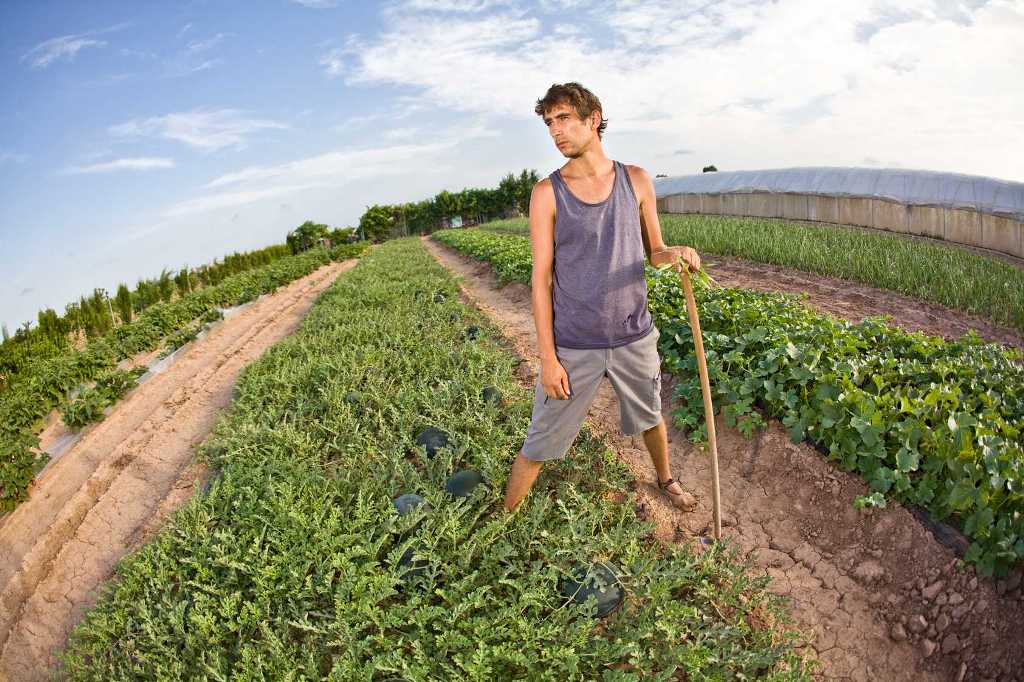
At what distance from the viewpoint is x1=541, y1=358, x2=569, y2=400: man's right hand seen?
96.7 inches

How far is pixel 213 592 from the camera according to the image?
2.86m

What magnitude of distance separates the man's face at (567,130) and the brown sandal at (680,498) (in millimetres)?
2019

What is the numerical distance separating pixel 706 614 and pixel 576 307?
149cm

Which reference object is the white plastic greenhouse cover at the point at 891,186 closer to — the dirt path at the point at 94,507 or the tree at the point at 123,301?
the dirt path at the point at 94,507

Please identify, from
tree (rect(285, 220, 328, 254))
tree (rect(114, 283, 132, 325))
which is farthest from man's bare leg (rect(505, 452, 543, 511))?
tree (rect(285, 220, 328, 254))

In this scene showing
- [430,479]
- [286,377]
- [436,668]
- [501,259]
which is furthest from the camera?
[501,259]

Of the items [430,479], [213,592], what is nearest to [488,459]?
[430,479]

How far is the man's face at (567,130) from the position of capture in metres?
2.32

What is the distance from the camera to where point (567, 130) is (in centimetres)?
234

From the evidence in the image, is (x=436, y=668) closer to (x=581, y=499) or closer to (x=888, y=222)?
(x=581, y=499)

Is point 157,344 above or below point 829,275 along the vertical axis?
above

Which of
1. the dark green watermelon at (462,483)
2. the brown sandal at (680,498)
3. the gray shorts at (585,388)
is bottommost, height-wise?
the brown sandal at (680,498)

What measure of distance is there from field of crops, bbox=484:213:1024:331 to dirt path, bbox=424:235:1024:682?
5015 mm

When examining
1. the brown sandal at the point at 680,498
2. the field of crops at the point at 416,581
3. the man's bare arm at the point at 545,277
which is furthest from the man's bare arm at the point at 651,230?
the brown sandal at the point at 680,498
